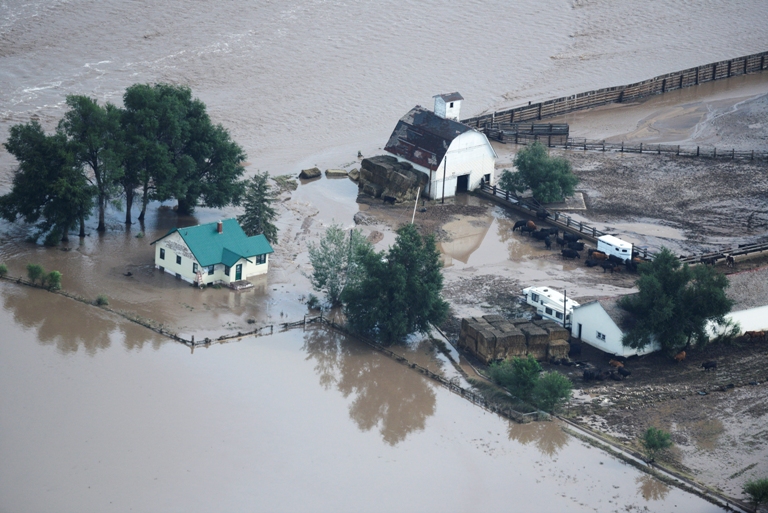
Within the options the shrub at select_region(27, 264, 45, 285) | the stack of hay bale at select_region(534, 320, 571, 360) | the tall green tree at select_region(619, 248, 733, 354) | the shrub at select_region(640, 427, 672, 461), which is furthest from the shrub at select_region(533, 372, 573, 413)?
the shrub at select_region(27, 264, 45, 285)

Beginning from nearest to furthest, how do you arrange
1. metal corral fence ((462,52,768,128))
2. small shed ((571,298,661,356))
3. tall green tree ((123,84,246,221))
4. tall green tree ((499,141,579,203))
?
small shed ((571,298,661,356)) → tall green tree ((123,84,246,221)) → tall green tree ((499,141,579,203)) → metal corral fence ((462,52,768,128))

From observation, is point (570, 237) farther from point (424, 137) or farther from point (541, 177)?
point (424, 137)

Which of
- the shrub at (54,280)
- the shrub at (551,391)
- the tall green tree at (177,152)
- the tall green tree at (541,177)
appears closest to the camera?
the shrub at (551,391)

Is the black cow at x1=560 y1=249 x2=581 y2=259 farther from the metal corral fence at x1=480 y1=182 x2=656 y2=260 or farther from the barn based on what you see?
the barn

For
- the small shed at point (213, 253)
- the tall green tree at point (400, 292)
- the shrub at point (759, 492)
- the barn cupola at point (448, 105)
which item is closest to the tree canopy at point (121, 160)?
the small shed at point (213, 253)

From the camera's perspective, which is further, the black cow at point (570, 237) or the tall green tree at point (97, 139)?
the black cow at point (570, 237)

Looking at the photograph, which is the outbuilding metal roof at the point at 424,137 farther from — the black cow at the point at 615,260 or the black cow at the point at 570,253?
the black cow at the point at 615,260

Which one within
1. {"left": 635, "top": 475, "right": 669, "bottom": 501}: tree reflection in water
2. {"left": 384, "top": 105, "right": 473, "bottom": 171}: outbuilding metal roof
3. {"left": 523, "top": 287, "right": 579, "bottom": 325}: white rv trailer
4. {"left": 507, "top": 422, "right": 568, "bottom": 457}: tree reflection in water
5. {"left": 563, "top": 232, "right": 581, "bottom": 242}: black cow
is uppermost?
{"left": 384, "top": 105, "right": 473, "bottom": 171}: outbuilding metal roof
